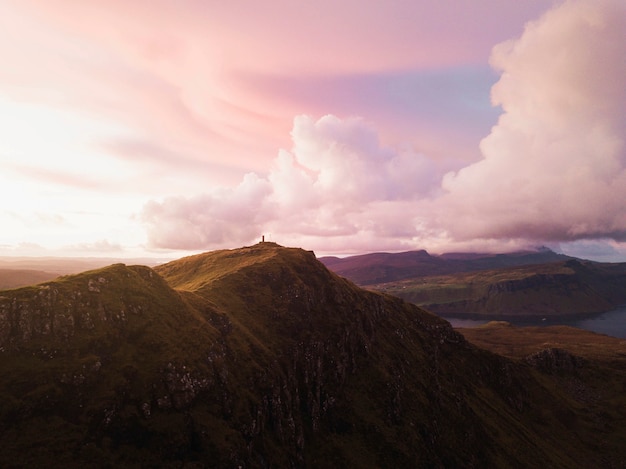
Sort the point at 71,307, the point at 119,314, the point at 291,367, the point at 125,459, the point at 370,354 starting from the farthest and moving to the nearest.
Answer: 1. the point at 370,354
2. the point at 291,367
3. the point at 119,314
4. the point at 71,307
5. the point at 125,459

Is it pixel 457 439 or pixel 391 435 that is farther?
pixel 457 439

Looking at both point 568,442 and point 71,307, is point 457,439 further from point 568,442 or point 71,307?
point 71,307

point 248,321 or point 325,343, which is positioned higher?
point 248,321

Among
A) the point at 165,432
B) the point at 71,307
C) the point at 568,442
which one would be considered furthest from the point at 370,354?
the point at 568,442

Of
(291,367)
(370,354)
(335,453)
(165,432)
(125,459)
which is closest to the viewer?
(125,459)

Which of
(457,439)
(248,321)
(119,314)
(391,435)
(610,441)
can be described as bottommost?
(610,441)

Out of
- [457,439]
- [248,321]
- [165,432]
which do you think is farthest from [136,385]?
[457,439]
